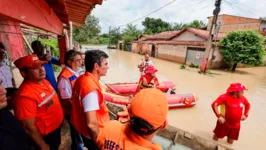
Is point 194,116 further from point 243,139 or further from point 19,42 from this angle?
point 19,42

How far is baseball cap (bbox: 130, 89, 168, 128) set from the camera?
81 centimetres

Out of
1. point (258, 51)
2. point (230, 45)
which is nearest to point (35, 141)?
point (230, 45)

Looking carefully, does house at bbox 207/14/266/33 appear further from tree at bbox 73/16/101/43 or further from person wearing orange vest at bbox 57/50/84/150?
tree at bbox 73/16/101/43

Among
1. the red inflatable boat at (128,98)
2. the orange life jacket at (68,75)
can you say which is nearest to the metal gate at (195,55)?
the red inflatable boat at (128,98)

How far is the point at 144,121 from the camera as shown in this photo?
821mm

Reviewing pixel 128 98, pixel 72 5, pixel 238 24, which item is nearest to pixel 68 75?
pixel 72 5

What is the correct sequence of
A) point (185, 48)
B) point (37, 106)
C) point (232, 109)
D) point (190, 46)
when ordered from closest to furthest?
1. point (37, 106)
2. point (232, 109)
3. point (190, 46)
4. point (185, 48)

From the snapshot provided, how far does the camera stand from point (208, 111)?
5.86 metres

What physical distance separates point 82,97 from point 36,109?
54 centimetres

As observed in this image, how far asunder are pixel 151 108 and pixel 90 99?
2.54 feet

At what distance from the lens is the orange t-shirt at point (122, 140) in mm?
861

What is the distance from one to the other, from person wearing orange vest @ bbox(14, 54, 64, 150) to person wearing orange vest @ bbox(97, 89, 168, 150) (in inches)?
40.7

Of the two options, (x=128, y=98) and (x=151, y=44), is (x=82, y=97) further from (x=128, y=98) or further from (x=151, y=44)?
(x=151, y=44)

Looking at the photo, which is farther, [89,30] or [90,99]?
[89,30]
